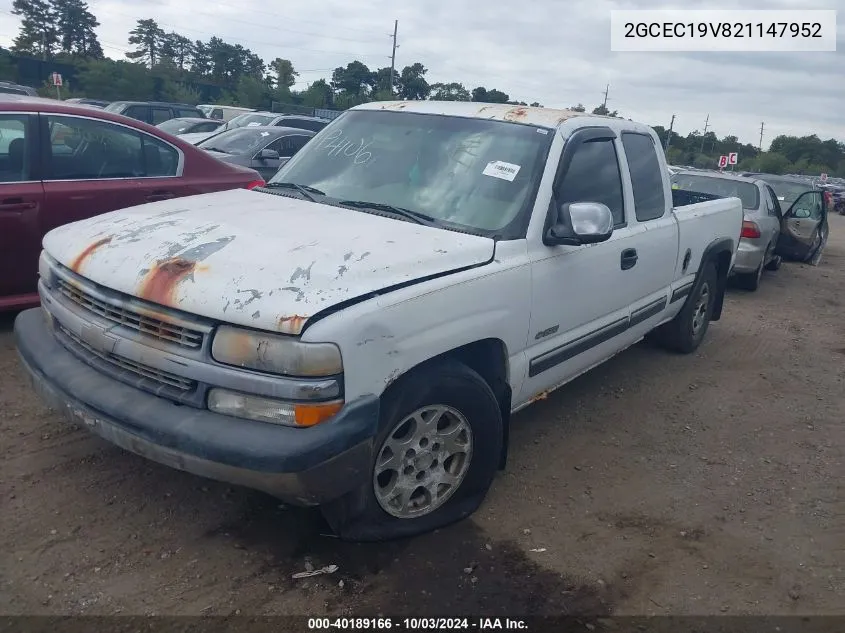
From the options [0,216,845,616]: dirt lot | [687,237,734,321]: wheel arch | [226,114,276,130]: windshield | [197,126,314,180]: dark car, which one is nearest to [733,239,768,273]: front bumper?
[687,237,734,321]: wheel arch

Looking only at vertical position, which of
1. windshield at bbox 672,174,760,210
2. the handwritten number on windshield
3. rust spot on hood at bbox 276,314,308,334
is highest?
the handwritten number on windshield

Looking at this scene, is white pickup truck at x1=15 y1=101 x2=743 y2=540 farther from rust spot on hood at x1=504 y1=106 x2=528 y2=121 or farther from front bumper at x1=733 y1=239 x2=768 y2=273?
front bumper at x1=733 y1=239 x2=768 y2=273

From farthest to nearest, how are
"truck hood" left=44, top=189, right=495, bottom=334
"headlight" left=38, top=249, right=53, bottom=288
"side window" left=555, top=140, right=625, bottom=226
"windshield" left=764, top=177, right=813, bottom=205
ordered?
1. "windshield" left=764, top=177, right=813, bottom=205
2. "side window" left=555, top=140, right=625, bottom=226
3. "headlight" left=38, top=249, right=53, bottom=288
4. "truck hood" left=44, top=189, right=495, bottom=334

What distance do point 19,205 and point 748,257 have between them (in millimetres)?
8529

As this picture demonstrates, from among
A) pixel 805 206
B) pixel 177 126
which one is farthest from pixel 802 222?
pixel 177 126

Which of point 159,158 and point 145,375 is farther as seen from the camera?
point 159,158

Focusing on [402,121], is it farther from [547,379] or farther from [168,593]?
[168,593]

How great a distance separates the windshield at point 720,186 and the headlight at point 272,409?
882 centimetres

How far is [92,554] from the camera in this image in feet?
9.73

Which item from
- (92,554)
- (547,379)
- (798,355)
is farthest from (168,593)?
(798,355)

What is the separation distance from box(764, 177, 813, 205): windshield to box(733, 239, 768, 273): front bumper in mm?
3711

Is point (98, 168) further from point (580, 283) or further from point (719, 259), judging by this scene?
point (719, 259)

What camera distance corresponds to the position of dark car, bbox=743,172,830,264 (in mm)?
11883

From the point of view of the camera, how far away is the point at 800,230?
1188cm
